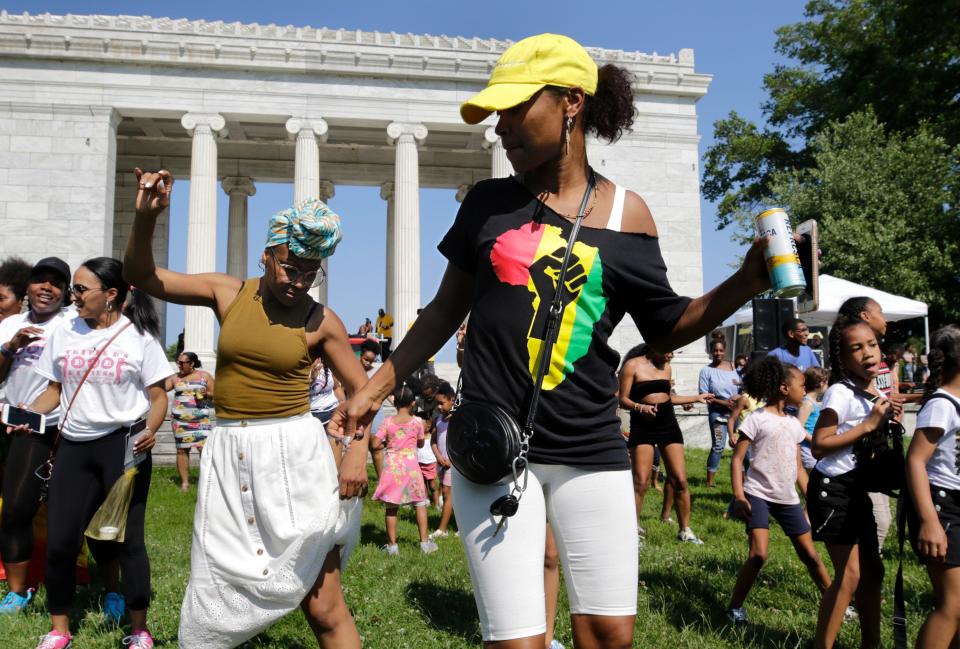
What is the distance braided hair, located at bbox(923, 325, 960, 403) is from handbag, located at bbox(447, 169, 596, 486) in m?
2.54

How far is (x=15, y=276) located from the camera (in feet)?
20.9

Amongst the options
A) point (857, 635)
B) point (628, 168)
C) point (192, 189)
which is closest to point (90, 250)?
point (192, 189)

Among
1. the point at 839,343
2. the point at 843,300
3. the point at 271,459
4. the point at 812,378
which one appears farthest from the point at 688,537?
the point at 843,300

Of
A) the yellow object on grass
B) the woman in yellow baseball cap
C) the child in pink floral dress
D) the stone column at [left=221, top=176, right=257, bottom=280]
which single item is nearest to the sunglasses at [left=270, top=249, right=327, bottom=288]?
the woman in yellow baseball cap

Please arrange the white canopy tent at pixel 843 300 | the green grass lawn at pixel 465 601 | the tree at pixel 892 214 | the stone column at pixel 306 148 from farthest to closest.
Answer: the stone column at pixel 306 148 → the tree at pixel 892 214 → the white canopy tent at pixel 843 300 → the green grass lawn at pixel 465 601

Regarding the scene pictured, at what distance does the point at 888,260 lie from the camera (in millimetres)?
27000

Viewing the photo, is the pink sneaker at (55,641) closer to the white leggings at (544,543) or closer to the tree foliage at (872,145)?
the white leggings at (544,543)

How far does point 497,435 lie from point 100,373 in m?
3.36

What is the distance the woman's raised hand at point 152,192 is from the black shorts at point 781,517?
420 centimetres

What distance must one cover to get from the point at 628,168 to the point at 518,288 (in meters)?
26.7

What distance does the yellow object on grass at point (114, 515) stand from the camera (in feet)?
14.5

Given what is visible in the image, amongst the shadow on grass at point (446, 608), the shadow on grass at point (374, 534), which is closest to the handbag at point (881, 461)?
the shadow on grass at point (446, 608)

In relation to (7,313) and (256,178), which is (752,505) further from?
(256,178)

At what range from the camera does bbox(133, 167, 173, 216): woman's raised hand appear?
2.92 m
